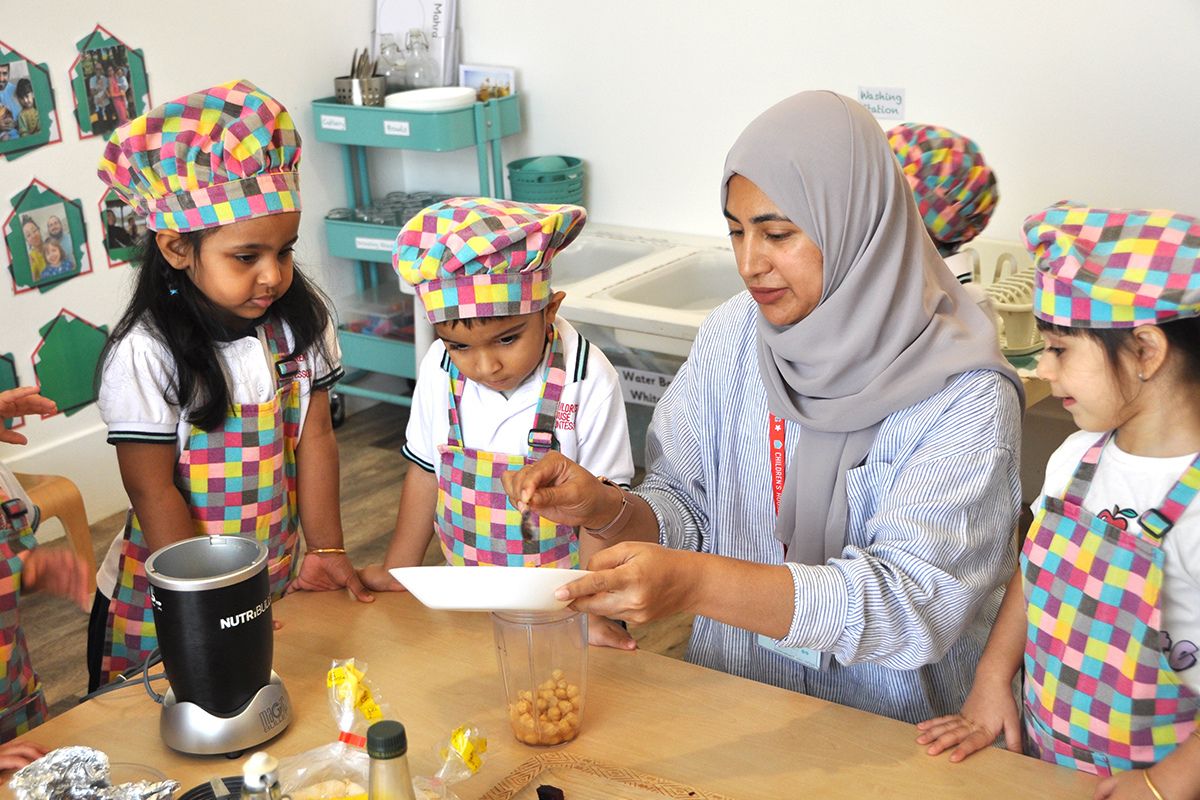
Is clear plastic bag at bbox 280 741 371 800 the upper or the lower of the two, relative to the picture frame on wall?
lower

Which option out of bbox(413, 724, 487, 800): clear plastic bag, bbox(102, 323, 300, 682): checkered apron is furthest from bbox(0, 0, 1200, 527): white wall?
bbox(413, 724, 487, 800): clear plastic bag

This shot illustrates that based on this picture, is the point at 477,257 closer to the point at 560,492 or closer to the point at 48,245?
the point at 560,492

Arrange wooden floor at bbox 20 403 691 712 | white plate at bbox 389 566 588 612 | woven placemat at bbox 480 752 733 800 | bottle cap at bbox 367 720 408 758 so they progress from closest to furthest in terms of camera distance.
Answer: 1. bottle cap at bbox 367 720 408 758
2. white plate at bbox 389 566 588 612
3. woven placemat at bbox 480 752 733 800
4. wooden floor at bbox 20 403 691 712

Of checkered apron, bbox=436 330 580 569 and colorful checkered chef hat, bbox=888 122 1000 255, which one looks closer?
checkered apron, bbox=436 330 580 569

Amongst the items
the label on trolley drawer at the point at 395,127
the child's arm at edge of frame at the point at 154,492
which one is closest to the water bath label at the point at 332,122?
the label on trolley drawer at the point at 395,127

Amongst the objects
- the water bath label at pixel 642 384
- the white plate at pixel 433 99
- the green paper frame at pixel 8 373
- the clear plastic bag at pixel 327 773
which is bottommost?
the water bath label at pixel 642 384

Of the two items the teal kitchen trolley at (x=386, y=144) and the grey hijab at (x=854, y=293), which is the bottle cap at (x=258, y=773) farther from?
the teal kitchen trolley at (x=386, y=144)

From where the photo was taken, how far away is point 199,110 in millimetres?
1688

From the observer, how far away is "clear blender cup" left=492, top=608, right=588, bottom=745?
1.31 meters

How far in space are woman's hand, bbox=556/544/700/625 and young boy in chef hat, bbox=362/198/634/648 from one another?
0.42m

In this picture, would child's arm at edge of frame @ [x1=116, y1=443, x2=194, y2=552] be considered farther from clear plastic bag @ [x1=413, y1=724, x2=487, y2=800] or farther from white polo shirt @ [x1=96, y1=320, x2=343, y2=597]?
clear plastic bag @ [x1=413, y1=724, x2=487, y2=800]

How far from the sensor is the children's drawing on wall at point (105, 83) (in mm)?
3527

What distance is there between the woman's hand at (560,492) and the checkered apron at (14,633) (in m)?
0.64

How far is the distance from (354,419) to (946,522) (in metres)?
3.49
